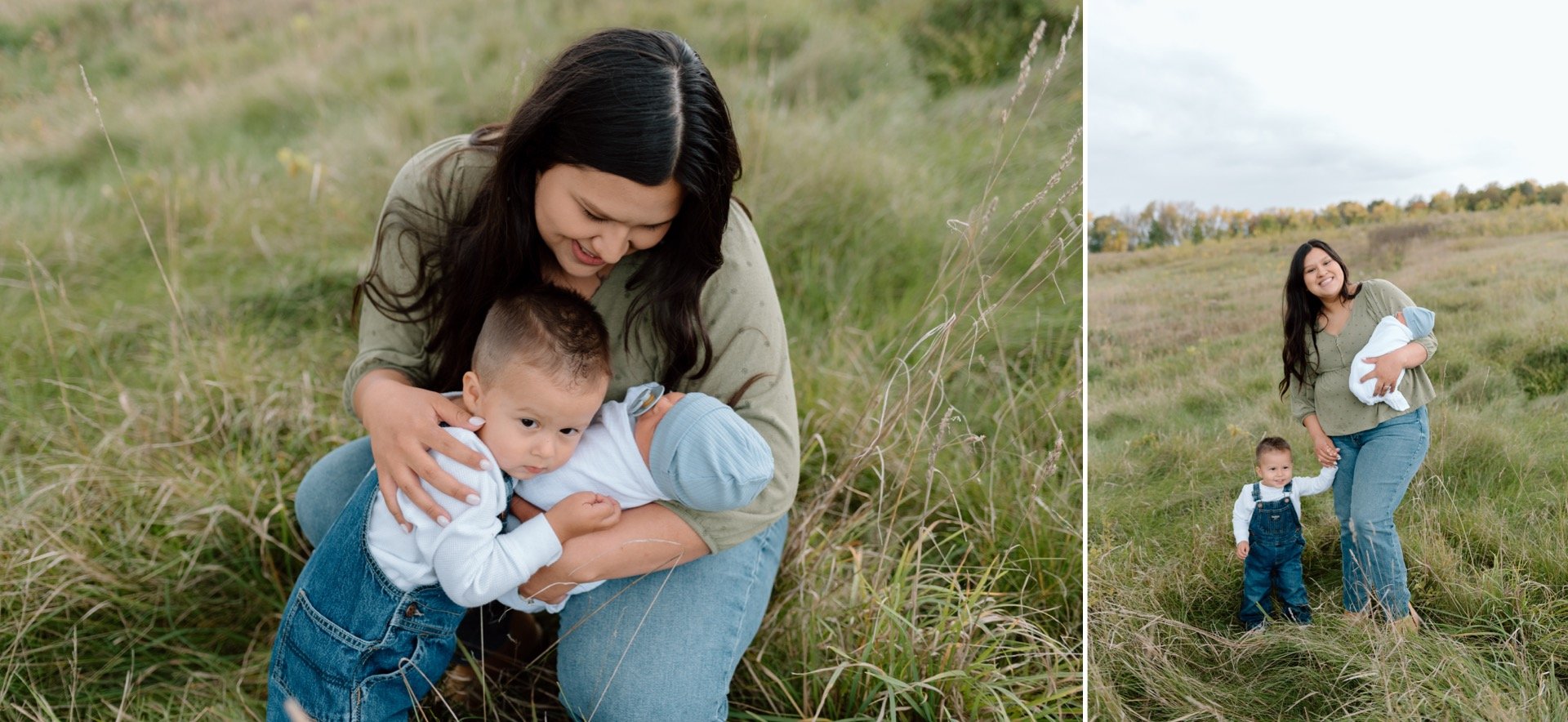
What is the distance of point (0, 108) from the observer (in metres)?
6.30

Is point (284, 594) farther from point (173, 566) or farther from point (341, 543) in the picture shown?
point (341, 543)

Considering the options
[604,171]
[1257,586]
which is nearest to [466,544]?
[604,171]

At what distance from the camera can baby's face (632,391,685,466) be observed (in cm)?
186

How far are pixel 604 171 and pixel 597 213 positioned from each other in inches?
3.1

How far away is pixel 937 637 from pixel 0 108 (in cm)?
697

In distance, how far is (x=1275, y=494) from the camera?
64.1 inches

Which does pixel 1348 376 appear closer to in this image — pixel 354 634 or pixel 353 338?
pixel 354 634

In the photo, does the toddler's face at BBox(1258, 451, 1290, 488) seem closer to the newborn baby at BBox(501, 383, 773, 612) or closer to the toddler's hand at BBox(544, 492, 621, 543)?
the newborn baby at BBox(501, 383, 773, 612)

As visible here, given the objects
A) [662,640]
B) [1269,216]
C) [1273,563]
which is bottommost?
[662,640]

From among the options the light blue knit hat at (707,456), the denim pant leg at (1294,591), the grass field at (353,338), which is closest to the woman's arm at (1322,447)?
the denim pant leg at (1294,591)

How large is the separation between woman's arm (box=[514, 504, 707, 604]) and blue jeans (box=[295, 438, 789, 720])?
0.06m

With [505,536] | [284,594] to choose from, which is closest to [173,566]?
[284,594]

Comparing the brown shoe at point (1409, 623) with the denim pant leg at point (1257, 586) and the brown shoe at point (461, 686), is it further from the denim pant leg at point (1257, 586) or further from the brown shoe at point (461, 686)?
the brown shoe at point (461, 686)

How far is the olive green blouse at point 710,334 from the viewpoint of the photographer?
1.97 m
